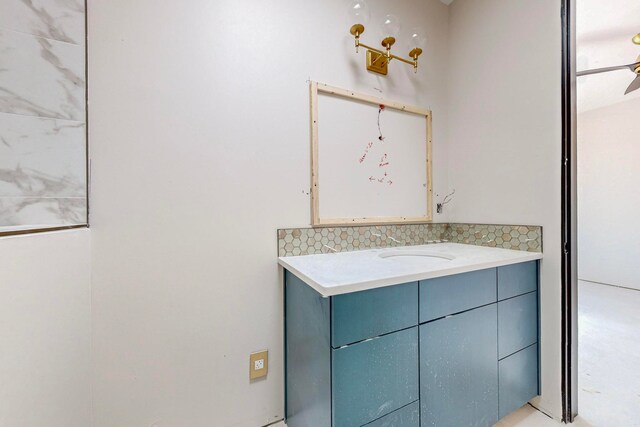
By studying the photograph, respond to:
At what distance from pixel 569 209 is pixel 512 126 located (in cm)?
56

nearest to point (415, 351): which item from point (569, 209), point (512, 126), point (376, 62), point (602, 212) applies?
point (569, 209)

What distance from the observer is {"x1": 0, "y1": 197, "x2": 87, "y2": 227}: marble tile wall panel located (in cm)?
84

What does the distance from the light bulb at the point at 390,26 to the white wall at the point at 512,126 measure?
0.59 m

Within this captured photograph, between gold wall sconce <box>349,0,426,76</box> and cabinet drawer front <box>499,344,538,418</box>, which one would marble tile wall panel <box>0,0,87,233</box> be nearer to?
gold wall sconce <box>349,0,426,76</box>

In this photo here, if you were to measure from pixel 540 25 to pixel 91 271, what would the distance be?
2.50 metres

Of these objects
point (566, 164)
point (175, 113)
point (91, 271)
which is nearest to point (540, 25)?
point (566, 164)

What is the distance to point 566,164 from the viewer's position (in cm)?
125

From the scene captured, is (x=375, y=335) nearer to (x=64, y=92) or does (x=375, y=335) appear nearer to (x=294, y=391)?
(x=294, y=391)

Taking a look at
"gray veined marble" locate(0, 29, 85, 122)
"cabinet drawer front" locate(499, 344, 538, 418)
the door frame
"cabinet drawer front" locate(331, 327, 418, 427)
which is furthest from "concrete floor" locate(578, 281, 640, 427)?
"gray veined marble" locate(0, 29, 85, 122)

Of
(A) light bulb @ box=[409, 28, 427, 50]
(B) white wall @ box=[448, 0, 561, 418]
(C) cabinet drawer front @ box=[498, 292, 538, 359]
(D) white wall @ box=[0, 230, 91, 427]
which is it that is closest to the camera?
(D) white wall @ box=[0, 230, 91, 427]

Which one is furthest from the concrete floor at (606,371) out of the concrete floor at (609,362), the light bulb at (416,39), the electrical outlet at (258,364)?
the light bulb at (416,39)

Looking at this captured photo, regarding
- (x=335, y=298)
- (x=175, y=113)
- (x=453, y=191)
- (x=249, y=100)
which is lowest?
(x=335, y=298)

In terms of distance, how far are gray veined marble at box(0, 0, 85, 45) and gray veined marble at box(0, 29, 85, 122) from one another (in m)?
0.02

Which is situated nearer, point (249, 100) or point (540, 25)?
point (249, 100)
